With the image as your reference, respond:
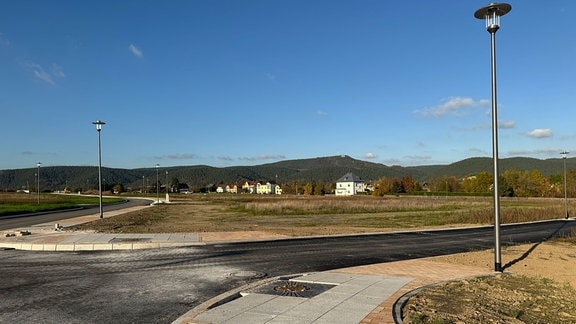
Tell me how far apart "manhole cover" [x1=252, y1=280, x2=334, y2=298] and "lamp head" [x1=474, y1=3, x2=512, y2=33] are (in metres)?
7.30

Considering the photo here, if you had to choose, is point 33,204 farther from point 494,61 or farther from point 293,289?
point 494,61

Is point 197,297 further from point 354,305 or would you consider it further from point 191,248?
point 191,248

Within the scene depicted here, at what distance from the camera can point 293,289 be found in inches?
332

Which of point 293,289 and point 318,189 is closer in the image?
point 293,289

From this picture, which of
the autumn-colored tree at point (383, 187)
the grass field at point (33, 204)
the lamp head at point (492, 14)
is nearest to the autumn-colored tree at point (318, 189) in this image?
the autumn-colored tree at point (383, 187)

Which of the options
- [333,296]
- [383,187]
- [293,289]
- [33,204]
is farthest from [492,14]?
[383,187]

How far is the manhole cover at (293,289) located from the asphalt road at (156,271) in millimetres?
899

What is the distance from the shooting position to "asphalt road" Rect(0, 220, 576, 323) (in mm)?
7316

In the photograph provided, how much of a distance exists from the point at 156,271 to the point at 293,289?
4.18 m

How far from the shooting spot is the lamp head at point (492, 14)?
10.2 metres

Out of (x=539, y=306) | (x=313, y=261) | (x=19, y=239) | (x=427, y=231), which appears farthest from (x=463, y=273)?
(x=19, y=239)

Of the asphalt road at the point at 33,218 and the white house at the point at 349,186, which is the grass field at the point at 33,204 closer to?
the asphalt road at the point at 33,218

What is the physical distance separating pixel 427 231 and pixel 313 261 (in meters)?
12.0

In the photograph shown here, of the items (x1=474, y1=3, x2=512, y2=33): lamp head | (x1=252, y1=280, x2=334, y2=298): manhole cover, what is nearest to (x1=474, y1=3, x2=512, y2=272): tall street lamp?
(x1=474, y1=3, x2=512, y2=33): lamp head
